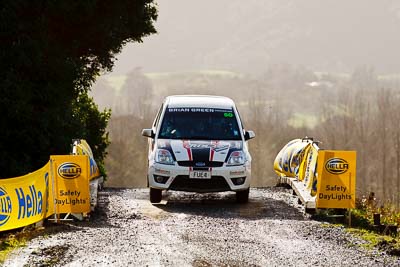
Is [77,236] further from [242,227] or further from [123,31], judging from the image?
[123,31]

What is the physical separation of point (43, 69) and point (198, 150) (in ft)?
20.4

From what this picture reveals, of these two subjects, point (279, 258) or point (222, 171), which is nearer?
point (279, 258)

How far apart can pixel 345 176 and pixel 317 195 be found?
652 millimetres

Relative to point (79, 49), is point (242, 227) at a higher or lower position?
lower

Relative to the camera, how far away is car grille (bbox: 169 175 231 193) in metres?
15.5

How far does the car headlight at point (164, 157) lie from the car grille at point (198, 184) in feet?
1.27

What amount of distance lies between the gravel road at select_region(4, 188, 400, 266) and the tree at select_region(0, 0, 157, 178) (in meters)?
4.41

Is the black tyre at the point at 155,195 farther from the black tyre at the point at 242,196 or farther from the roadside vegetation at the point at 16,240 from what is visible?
the roadside vegetation at the point at 16,240

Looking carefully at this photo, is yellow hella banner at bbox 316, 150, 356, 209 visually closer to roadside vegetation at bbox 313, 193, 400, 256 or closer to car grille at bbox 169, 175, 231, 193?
roadside vegetation at bbox 313, 193, 400, 256

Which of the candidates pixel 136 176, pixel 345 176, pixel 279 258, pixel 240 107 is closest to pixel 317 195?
pixel 345 176

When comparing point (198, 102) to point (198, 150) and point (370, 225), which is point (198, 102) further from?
point (370, 225)

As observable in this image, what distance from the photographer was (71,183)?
13344 mm

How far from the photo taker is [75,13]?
A: 2061cm

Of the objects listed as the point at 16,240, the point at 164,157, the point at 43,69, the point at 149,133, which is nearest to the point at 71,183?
the point at 16,240
